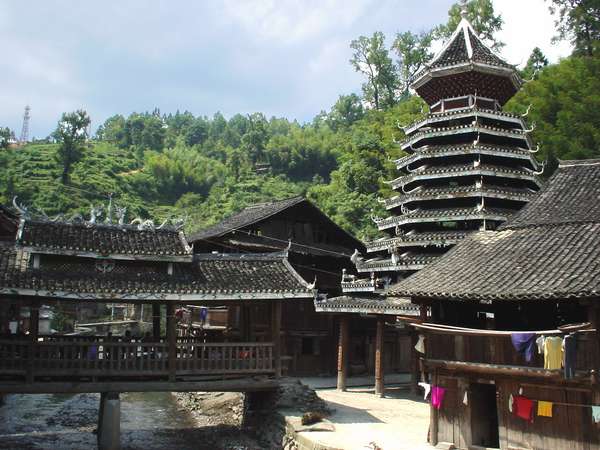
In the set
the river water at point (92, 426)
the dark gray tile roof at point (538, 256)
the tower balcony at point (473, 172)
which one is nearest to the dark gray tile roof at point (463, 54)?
the tower balcony at point (473, 172)

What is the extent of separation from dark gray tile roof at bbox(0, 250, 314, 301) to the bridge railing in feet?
5.84

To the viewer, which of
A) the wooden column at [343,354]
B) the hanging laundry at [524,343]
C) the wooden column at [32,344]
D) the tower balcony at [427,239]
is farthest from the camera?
the wooden column at [343,354]

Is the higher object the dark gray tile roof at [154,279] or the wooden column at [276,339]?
the dark gray tile roof at [154,279]

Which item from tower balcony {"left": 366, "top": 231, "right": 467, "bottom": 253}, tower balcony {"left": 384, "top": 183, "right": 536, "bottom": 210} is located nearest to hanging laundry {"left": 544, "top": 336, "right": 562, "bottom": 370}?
tower balcony {"left": 366, "top": 231, "right": 467, "bottom": 253}

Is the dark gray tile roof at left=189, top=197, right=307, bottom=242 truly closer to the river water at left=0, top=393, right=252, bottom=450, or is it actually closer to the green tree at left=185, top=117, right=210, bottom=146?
the river water at left=0, top=393, right=252, bottom=450

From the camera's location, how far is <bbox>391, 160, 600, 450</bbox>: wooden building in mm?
14672

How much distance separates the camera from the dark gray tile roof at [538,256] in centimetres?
1516

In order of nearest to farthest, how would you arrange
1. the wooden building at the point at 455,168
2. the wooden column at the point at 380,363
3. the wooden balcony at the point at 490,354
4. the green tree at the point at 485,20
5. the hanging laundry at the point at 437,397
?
1. the wooden balcony at the point at 490,354
2. the hanging laundry at the point at 437,397
3. the wooden column at the point at 380,363
4. the wooden building at the point at 455,168
5. the green tree at the point at 485,20

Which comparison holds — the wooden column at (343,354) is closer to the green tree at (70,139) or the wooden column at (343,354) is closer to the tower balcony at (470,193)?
the tower balcony at (470,193)

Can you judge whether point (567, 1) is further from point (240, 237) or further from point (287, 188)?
point (287, 188)

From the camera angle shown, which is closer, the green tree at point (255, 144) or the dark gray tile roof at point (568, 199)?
the dark gray tile roof at point (568, 199)

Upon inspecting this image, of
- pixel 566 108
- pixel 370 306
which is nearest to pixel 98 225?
pixel 370 306

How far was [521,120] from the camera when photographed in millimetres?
28953

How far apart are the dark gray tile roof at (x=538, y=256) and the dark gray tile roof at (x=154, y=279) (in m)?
5.41
